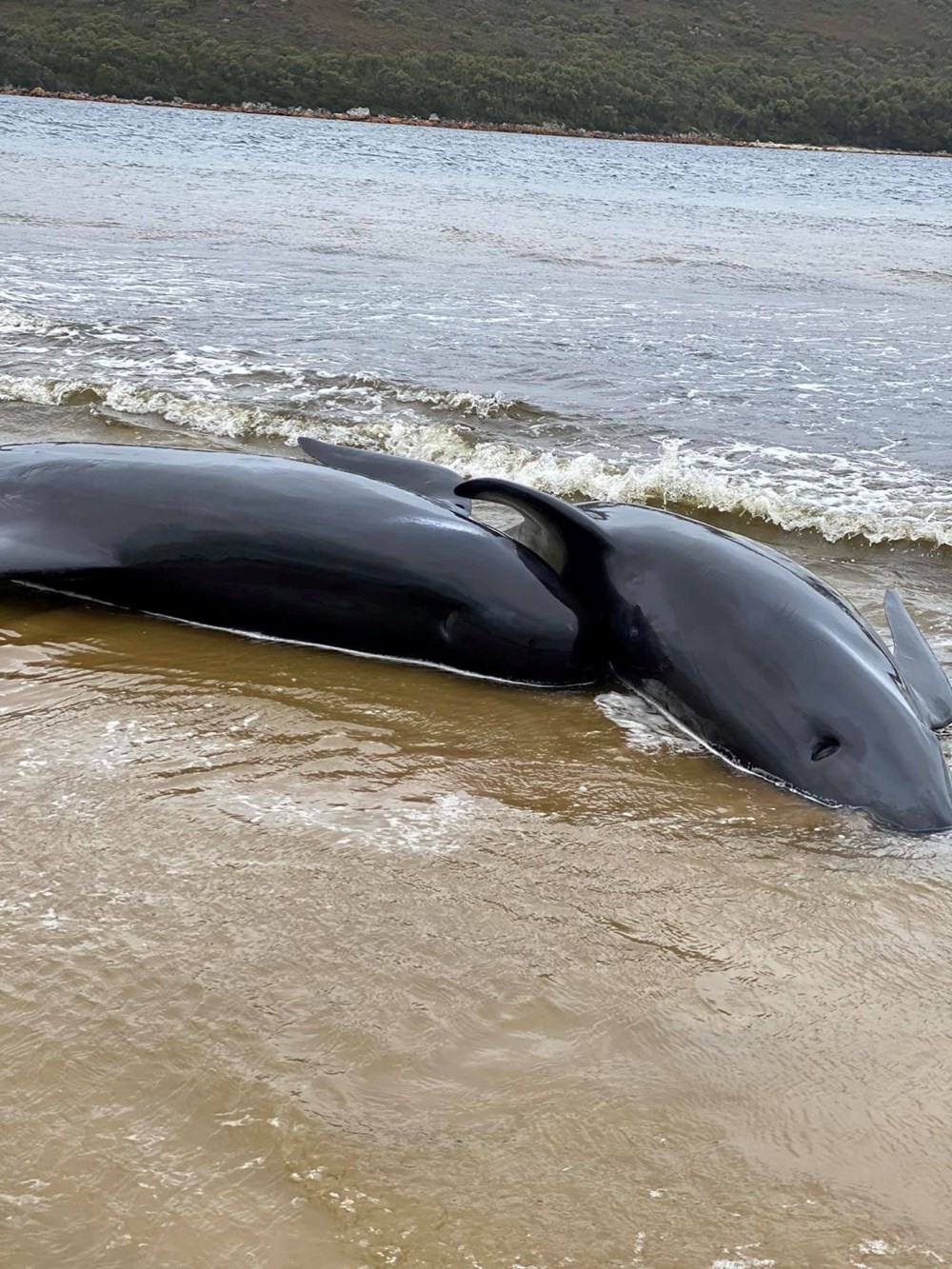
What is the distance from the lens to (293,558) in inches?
238

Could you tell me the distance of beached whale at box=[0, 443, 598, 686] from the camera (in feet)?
19.4

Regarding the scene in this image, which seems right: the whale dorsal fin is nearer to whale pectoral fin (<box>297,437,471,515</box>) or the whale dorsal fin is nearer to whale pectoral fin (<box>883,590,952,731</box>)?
whale pectoral fin (<box>297,437,471,515</box>)

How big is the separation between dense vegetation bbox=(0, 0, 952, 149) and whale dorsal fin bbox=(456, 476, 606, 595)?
9923 centimetres

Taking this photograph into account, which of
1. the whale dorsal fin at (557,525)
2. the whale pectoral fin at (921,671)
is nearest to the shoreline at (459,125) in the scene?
the whale dorsal fin at (557,525)

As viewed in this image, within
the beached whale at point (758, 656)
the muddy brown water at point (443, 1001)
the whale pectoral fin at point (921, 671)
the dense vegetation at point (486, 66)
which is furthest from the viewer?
the dense vegetation at point (486, 66)

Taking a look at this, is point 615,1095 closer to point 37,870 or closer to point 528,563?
point 37,870

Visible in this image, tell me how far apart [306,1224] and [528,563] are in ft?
11.7

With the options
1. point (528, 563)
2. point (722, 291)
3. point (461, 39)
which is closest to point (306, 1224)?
point (528, 563)

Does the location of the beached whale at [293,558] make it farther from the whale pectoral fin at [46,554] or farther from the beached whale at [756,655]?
the beached whale at [756,655]

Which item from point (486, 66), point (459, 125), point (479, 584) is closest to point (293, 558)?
point (479, 584)

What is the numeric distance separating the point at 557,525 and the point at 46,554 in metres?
2.34

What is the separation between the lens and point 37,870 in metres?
3.93

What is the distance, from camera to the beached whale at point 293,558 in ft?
19.4

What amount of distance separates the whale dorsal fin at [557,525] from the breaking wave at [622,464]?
3205mm
